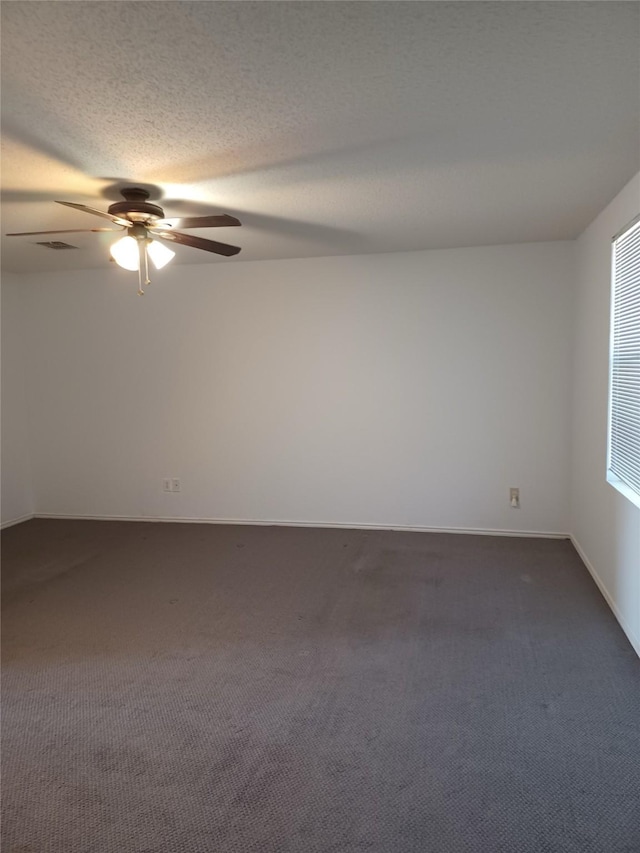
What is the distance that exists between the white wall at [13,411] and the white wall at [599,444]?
482 centimetres

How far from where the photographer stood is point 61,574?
13.1 ft

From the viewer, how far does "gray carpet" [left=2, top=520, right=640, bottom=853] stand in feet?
5.86

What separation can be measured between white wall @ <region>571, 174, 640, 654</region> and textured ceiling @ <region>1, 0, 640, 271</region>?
0.33m

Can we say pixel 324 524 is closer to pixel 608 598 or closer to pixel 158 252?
pixel 608 598

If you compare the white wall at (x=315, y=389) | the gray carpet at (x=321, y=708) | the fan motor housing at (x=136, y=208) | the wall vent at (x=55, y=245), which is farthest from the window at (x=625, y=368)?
the wall vent at (x=55, y=245)

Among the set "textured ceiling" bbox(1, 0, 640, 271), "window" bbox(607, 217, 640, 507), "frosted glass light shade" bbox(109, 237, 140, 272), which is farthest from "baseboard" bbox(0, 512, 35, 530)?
"window" bbox(607, 217, 640, 507)

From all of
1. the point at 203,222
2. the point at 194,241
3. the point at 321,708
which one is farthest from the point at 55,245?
the point at 321,708

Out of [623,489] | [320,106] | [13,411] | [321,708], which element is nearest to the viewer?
[320,106]

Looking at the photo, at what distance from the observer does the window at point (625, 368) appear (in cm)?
279

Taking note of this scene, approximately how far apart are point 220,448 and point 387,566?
75.0 inches

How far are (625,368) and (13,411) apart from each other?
505cm

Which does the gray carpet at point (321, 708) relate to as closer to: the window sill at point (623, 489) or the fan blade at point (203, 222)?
the window sill at point (623, 489)

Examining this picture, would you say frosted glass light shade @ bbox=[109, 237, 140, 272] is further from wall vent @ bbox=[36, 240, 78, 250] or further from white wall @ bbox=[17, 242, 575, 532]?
white wall @ bbox=[17, 242, 575, 532]

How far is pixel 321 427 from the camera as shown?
4.76m
